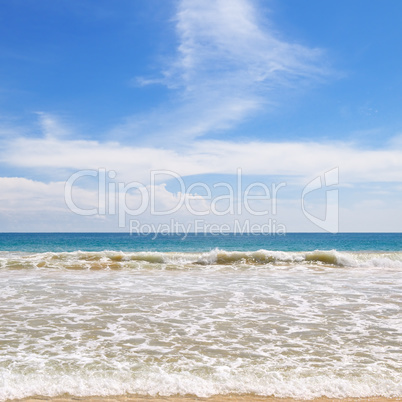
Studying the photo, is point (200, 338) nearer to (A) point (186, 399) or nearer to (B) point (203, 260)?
(A) point (186, 399)

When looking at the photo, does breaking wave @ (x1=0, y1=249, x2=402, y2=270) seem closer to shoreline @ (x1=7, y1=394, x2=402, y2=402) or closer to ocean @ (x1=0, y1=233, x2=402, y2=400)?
ocean @ (x1=0, y1=233, x2=402, y2=400)

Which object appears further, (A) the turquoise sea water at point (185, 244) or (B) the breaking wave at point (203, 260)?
(A) the turquoise sea water at point (185, 244)

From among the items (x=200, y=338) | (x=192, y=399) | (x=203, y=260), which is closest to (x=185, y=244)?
(x=203, y=260)

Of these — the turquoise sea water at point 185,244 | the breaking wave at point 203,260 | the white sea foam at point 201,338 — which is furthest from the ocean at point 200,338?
the turquoise sea water at point 185,244

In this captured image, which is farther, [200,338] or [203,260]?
[203,260]

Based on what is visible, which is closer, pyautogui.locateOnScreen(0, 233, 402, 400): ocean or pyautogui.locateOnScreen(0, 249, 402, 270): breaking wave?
pyautogui.locateOnScreen(0, 233, 402, 400): ocean

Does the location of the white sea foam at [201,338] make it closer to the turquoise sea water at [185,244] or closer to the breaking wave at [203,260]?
the breaking wave at [203,260]

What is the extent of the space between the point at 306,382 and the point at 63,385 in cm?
314

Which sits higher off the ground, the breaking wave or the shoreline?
the shoreline

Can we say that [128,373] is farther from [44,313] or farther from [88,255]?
[88,255]

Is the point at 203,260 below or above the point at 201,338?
below

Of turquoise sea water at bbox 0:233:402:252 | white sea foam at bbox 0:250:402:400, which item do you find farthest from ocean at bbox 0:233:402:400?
turquoise sea water at bbox 0:233:402:252

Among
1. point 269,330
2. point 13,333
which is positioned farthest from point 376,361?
point 13,333

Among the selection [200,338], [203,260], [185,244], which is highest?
[200,338]
